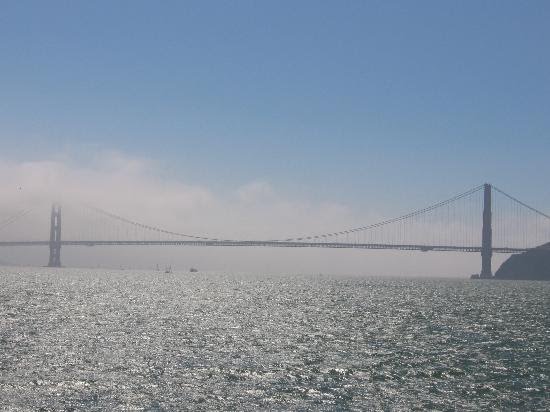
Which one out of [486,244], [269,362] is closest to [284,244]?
[486,244]

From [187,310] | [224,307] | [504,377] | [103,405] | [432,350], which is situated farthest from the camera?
[224,307]

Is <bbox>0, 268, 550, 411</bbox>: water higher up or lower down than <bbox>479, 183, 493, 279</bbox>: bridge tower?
lower down

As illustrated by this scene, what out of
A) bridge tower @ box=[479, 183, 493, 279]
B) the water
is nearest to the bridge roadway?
bridge tower @ box=[479, 183, 493, 279]

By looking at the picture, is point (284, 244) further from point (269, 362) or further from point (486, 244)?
point (269, 362)

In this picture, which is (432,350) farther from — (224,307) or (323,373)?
(224,307)

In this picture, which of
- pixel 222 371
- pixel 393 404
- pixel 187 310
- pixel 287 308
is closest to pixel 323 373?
pixel 222 371

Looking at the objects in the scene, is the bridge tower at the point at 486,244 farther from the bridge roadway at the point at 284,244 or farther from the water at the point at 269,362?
the water at the point at 269,362

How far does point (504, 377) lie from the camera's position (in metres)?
33.7

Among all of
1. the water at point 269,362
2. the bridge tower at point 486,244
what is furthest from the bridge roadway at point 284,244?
the water at point 269,362

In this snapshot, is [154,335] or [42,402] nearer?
[42,402]

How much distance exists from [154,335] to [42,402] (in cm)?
2345

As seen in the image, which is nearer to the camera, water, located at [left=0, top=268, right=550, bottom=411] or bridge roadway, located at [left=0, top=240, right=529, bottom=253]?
water, located at [left=0, top=268, right=550, bottom=411]

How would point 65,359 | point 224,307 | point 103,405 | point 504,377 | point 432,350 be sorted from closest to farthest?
point 103,405 → point 504,377 → point 65,359 → point 432,350 → point 224,307

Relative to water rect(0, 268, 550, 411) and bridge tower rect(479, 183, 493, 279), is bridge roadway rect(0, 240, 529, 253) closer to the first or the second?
bridge tower rect(479, 183, 493, 279)
